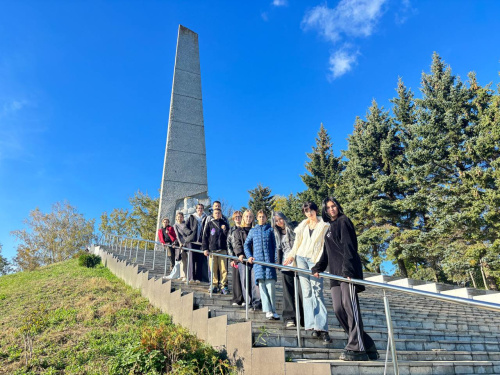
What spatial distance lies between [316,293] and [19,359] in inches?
163

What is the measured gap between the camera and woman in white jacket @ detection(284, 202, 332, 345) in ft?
12.7

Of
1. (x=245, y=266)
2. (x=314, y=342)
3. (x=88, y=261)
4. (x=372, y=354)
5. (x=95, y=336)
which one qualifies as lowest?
(x=372, y=354)

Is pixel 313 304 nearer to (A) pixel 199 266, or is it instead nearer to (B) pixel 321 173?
(A) pixel 199 266

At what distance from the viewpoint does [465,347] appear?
472 cm

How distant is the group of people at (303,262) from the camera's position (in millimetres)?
3391


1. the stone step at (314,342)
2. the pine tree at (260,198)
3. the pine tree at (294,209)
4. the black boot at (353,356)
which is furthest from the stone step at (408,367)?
the pine tree at (260,198)

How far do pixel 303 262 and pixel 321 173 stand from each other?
76.3ft

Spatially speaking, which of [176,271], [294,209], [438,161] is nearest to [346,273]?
[176,271]

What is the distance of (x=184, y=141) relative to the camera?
49.9 feet

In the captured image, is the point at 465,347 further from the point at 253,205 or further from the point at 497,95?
the point at 253,205

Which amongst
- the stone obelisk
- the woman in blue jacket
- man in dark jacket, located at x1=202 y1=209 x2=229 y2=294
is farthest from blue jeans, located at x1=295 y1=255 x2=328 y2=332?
the stone obelisk

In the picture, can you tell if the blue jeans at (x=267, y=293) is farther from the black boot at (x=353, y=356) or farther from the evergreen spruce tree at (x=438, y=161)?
the evergreen spruce tree at (x=438, y=161)

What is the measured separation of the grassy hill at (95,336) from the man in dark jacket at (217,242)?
1.12m

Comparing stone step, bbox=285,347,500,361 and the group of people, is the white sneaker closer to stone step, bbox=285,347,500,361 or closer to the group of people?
the group of people
